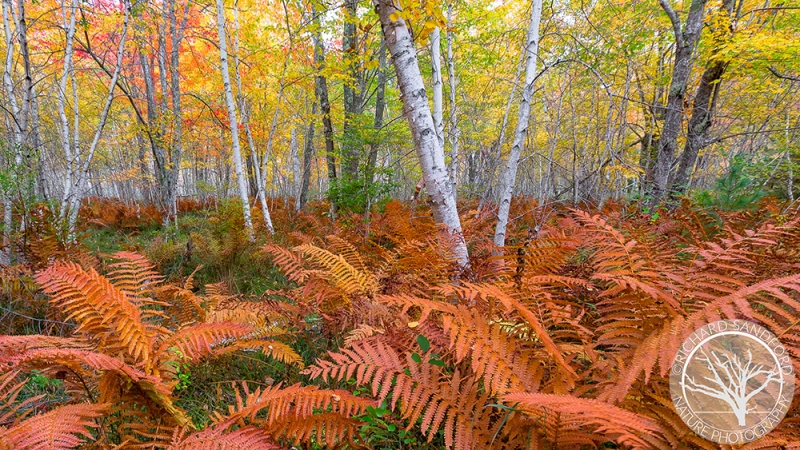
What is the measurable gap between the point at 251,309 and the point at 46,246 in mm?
2178

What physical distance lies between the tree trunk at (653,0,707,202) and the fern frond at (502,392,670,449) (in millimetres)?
4237

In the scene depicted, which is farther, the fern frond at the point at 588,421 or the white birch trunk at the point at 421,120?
the white birch trunk at the point at 421,120

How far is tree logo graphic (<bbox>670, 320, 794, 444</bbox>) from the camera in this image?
872mm

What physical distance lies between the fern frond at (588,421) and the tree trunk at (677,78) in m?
4.24

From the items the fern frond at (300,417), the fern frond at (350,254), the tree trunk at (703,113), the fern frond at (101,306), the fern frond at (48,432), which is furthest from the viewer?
the tree trunk at (703,113)

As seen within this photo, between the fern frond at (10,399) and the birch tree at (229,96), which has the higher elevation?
→ the birch tree at (229,96)

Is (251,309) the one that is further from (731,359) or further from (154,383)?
(731,359)

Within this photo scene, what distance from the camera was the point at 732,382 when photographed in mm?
908

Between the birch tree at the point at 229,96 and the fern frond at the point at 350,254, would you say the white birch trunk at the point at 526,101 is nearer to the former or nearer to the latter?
the fern frond at the point at 350,254

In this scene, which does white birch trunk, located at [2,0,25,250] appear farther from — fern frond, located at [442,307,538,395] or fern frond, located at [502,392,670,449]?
fern frond, located at [502,392,670,449]

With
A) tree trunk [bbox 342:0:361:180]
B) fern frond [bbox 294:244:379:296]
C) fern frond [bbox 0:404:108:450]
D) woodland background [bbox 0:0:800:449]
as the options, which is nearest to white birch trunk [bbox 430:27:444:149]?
woodland background [bbox 0:0:800:449]

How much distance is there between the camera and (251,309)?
2.51m

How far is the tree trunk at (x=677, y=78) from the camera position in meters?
4.24

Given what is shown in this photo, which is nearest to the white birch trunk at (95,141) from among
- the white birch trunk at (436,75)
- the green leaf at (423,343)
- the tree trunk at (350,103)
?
the tree trunk at (350,103)
